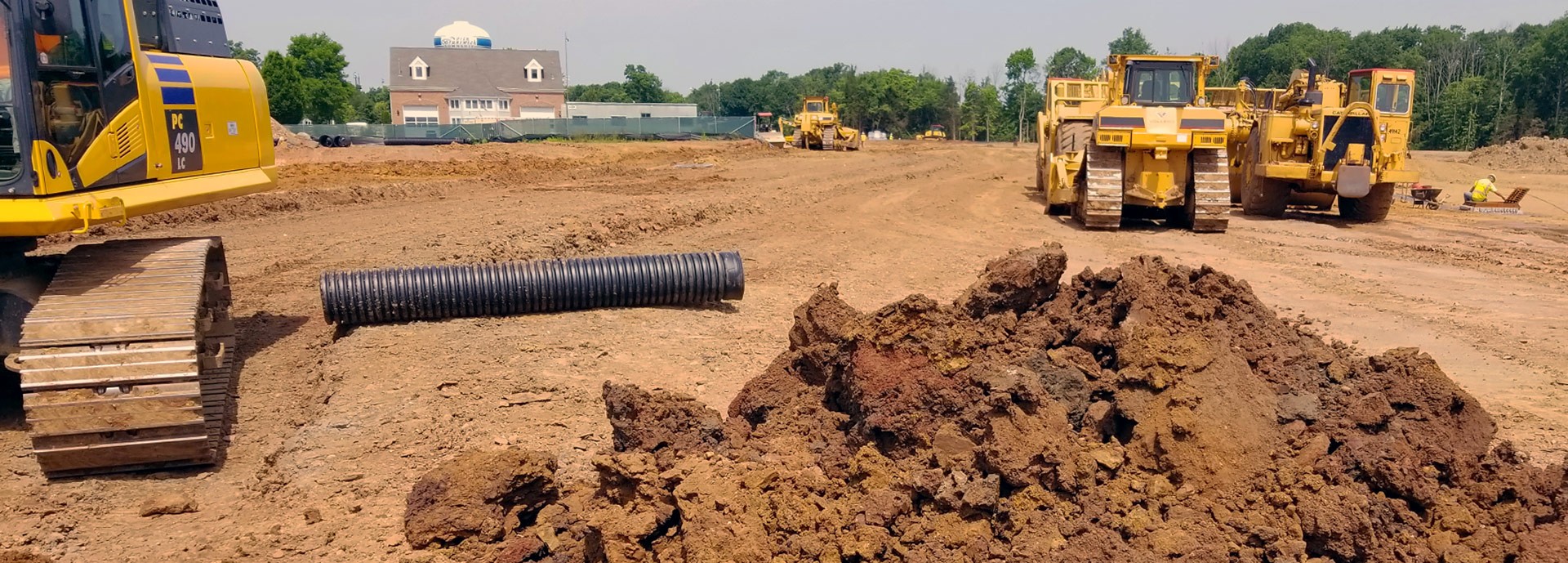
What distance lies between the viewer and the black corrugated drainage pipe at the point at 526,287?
816 centimetres

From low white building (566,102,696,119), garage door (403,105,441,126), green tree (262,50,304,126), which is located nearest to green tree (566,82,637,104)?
low white building (566,102,696,119)

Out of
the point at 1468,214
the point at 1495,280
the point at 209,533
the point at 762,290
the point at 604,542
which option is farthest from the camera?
the point at 1468,214

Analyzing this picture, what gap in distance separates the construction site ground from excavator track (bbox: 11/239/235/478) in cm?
20

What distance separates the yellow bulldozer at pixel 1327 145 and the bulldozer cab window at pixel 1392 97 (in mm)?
15

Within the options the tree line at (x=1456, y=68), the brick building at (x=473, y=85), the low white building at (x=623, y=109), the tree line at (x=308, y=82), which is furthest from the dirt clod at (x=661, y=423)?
the low white building at (x=623, y=109)

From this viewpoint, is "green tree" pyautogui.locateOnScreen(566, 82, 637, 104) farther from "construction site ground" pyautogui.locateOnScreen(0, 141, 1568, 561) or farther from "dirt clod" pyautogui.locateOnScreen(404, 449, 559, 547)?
"dirt clod" pyautogui.locateOnScreen(404, 449, 559, 547)

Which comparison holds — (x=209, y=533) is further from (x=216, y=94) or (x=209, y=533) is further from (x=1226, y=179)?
(x=1226, y=179)

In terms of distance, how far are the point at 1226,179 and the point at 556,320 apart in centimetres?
1097

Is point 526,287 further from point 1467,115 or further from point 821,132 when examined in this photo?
point 1467,115

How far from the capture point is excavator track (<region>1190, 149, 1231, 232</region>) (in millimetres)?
15023

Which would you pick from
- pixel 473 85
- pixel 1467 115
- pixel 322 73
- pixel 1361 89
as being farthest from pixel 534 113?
pixel 1361 89

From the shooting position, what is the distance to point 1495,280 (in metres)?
11.4

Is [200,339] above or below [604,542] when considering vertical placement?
above

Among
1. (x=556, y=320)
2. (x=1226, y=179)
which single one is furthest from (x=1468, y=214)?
(x=556, y=320)
